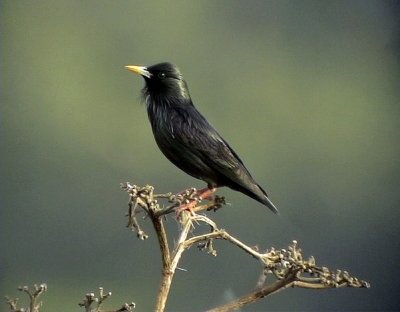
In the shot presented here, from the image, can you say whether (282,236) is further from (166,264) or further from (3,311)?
(166,264)

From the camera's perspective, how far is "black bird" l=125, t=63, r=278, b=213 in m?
1.90

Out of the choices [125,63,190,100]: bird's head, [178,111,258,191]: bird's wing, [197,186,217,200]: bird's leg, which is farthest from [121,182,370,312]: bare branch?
[125,63,190,100]: bird's head

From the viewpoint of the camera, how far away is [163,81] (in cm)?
197

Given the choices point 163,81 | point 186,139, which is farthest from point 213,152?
point 163,81

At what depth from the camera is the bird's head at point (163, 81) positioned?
1947 millimetres

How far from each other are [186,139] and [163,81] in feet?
0.61

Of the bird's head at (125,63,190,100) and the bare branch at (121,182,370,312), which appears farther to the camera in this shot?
the bird's head at (125,63,190,100)

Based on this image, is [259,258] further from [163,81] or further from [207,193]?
[163,81]

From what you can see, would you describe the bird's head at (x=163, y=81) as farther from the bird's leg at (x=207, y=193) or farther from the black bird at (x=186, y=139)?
the bird's leg at (x=207, y=193)

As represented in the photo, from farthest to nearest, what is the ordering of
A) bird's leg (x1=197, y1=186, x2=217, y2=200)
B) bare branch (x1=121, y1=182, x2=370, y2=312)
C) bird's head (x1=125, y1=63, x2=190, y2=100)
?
bird's head (x1=125, y1=63, x2=190, y2=100), bird's leg (x1=197, y1=186, x2=217, y2=200), bare branch (x1=121, y1=182, x2=370, y2=312)

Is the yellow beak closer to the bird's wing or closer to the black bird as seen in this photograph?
the black bird

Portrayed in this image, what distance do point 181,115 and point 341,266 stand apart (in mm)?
1226

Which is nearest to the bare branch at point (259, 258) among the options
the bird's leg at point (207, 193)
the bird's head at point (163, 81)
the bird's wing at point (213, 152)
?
the bird's leg at point (207, 193)

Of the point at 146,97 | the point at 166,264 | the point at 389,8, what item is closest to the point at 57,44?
the point at 146,97
